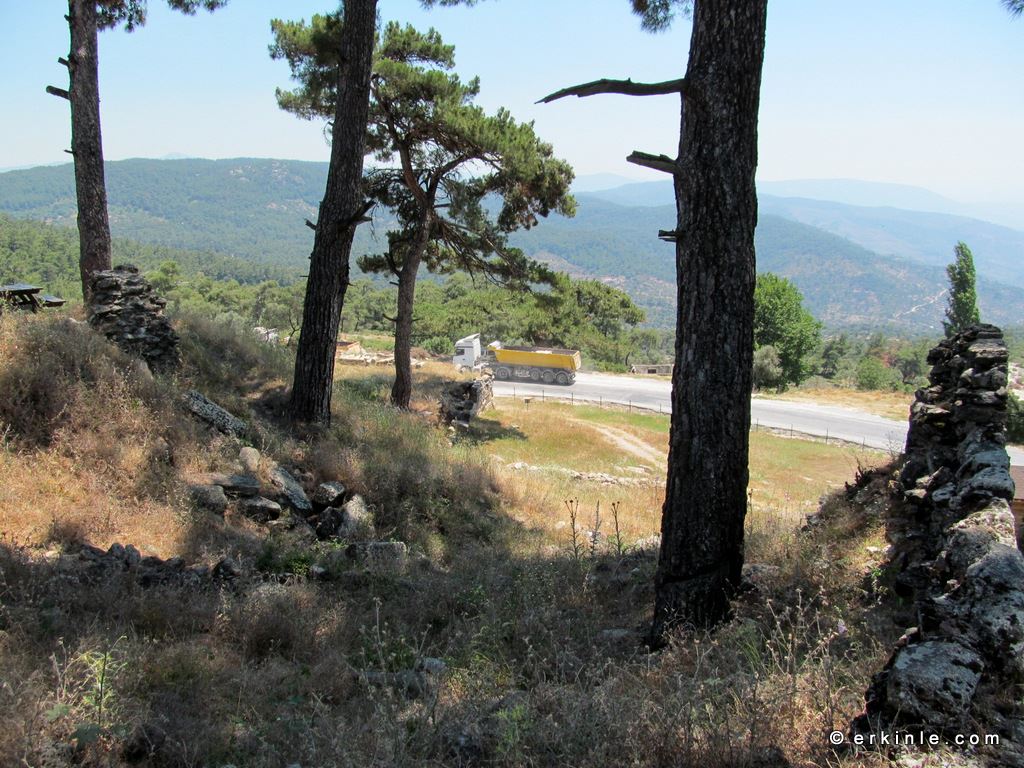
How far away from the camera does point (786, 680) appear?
113 inches

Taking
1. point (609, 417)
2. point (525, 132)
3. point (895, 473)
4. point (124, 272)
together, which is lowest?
point (609, 417)

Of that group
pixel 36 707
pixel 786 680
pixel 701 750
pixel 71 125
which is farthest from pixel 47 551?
pixel 71 125

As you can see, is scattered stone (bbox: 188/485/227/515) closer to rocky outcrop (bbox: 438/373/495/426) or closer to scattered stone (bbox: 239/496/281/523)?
scattered stone (bbox: 239/496/281/523)

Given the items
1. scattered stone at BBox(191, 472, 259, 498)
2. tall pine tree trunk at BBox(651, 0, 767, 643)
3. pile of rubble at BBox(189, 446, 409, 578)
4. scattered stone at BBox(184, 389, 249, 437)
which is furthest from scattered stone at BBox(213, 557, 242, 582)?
tall pine tree trunk at BBox(651, 0, 767, 643)

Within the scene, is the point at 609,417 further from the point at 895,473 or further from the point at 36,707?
the point at 36,707

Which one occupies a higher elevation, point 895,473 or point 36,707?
point 895,473

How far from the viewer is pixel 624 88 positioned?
13.5 ft

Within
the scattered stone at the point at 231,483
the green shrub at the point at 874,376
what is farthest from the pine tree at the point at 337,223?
the green shrub at the point at 874,376

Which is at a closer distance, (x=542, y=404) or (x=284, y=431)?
(x=284, y=431)

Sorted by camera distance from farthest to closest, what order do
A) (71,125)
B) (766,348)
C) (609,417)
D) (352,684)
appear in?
1. (766,348)
2. (609,417)
3. (71,125)
4. (352,684)

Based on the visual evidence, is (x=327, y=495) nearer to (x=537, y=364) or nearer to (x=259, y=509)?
(x=259, y=509)

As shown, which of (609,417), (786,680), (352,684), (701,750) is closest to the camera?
(701,750)

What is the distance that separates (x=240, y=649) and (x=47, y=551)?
6.26 ft

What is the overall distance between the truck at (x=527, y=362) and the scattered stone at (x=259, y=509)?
2966 centimetres
